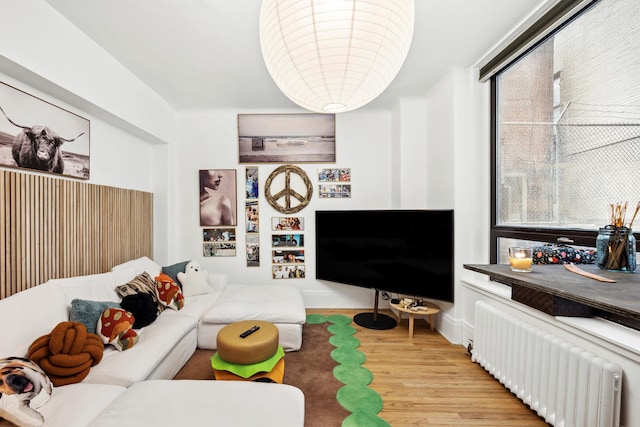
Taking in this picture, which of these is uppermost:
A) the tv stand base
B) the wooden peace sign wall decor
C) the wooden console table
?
the wooden peace sign wall decor

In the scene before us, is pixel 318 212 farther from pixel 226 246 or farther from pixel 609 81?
pixel 609 81

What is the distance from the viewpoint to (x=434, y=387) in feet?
6.06

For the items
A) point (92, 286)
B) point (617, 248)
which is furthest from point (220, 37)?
point (617, 248)

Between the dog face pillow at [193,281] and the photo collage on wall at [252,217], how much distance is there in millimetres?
648

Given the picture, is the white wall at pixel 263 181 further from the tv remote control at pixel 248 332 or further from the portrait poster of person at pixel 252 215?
the tv remote control at pixel 248 332

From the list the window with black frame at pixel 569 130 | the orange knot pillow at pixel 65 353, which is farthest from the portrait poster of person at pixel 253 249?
the window with black frame at pixel 569 130

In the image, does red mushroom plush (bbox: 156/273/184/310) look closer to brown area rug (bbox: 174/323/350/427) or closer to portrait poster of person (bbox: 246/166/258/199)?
brown area rug (bbox: 174/323/350/427)

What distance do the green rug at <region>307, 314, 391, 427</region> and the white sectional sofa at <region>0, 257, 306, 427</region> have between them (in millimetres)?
420

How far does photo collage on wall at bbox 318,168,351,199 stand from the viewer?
335 centimetres

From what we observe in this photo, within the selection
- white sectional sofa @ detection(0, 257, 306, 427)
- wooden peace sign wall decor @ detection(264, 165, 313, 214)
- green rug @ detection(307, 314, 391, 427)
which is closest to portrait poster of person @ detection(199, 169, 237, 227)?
wooden peace sign wall decor @ detection(264, 165, 313, 214)

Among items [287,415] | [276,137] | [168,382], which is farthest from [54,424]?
[276,137]

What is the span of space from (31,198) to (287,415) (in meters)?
2.18

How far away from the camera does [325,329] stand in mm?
2746

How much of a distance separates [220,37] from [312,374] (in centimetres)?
263
